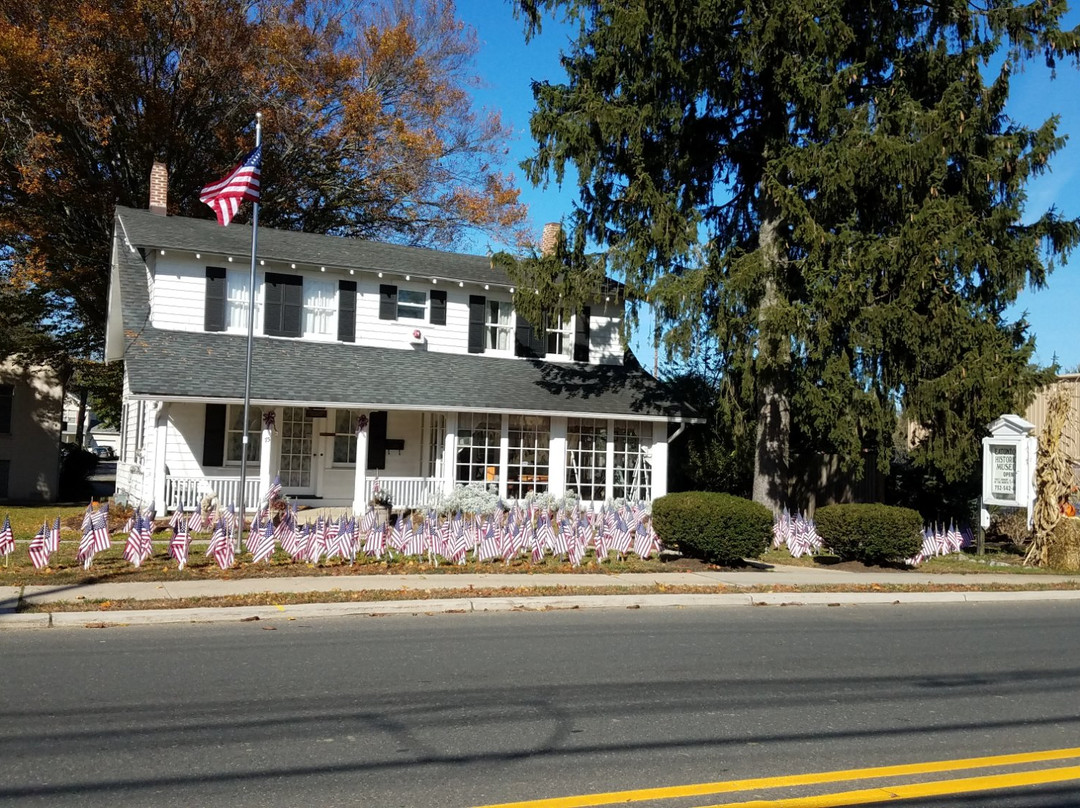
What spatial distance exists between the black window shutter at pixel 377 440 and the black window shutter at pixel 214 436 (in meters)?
3.35

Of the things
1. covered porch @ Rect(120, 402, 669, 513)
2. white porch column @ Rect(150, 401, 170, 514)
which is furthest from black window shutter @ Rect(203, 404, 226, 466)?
white porch column @ Rect(150, 401, 170, 514)

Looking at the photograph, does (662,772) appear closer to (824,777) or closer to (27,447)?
(824,777)

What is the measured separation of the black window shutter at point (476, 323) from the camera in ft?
79.4

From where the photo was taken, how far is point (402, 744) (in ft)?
19.4

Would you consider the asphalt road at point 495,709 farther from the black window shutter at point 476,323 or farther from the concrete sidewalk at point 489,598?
the black window shutter at point 476,323

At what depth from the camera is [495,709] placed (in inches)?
268

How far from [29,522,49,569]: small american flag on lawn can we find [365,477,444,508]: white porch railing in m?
8.84

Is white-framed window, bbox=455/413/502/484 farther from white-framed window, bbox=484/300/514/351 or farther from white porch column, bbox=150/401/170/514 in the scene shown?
white porch column, bbox=150/401/170/514

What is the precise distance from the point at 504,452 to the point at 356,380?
12.9ft

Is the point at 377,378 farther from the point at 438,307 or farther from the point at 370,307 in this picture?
the point at 438,307

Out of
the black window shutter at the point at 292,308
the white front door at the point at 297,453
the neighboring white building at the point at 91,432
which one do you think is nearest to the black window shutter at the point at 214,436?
the white front door at the point at 297,453

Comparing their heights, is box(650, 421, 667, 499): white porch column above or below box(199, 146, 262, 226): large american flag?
below

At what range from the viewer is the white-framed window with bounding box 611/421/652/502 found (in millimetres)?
24078

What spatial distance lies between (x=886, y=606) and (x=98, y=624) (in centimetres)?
996
